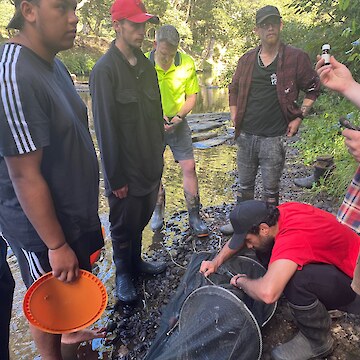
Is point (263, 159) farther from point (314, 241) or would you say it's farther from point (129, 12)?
point (129, 12)

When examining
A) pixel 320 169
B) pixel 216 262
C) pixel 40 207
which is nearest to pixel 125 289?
pixel 216 262

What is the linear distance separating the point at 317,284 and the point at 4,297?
5.97 ft

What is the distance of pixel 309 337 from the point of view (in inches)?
90.3

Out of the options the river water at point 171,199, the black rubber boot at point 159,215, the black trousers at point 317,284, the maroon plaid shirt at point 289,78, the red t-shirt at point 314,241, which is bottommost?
the river water at point 171,199

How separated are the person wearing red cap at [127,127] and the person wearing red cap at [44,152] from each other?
1.74ft

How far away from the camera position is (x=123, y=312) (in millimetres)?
2977

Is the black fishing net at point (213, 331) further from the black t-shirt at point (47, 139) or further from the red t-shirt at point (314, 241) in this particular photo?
the black t-shirt at point (47, 139)

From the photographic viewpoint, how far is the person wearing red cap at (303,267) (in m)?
2.11

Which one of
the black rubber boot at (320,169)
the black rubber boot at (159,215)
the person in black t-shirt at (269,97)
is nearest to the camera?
the person in black t-shirt at (269,97)

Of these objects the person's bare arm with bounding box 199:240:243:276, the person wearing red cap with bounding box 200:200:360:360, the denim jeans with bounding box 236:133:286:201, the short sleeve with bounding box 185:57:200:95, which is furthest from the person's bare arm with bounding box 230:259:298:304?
the short sleeve with bounding box 185:57:200:95

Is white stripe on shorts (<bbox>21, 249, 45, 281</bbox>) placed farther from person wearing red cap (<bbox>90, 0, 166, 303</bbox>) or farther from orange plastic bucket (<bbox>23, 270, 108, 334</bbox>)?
person wearing red cap (<bbox>90, 0, 166, 303</bbox>)

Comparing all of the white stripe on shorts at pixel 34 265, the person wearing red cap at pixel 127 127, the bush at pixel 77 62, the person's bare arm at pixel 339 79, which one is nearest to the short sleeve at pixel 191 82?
the person wearing red cap at pixel 127 127

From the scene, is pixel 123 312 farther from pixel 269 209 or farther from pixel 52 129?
pixel 52 129

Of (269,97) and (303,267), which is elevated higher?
(269,97)
